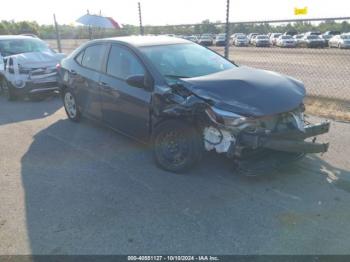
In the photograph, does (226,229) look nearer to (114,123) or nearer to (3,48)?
(114,123)

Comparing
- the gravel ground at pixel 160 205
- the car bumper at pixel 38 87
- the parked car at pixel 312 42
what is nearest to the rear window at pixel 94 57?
the gravel ground at pixel 160 205

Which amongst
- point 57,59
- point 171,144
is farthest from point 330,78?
point 171,144

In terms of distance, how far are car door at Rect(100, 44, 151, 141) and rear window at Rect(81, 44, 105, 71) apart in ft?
0.85

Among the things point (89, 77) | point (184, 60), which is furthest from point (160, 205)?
point (89, 77)

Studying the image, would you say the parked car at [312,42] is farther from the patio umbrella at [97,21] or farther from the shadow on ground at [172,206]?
the shadow on ground at [172,206]

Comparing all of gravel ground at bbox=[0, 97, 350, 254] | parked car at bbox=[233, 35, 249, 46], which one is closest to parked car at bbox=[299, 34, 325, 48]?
parked car at bbox=[233, 35, 249, 46]

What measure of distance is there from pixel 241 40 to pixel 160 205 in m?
29.3

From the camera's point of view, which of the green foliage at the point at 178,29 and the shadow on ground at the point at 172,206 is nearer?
the shadow on ground at the point at 172,206

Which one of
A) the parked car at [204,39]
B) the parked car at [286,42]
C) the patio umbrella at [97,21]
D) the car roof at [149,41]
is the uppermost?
the patio umbrella at [97,21]

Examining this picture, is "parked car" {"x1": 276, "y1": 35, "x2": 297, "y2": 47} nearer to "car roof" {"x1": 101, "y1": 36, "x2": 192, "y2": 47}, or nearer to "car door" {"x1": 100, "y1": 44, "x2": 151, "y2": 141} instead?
"car roof" {"x1": 101, "y1": 36, "x2": 192, "y2": 47}

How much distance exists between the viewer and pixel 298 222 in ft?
11.0

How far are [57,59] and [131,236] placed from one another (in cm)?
717

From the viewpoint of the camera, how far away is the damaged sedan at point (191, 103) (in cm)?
384

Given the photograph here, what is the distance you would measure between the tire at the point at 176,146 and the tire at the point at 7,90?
6155mm
